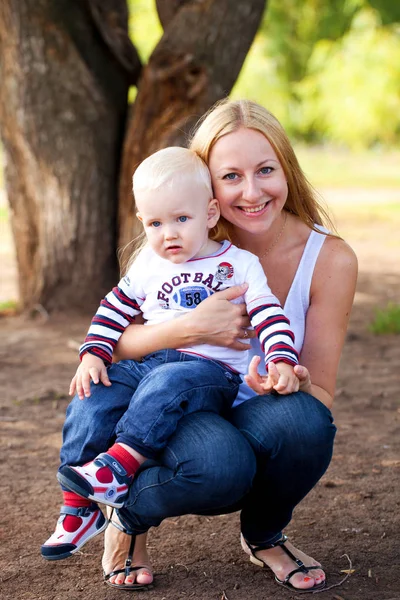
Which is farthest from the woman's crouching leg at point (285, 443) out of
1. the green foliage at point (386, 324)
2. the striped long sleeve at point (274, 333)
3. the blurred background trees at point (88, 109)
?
the green foliage at point (386, 324)

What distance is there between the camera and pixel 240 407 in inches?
102

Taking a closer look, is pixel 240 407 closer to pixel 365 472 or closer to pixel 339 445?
pixel 365 472

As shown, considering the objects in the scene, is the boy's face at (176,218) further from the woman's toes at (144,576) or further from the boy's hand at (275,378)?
the woman's toes at (144,576)

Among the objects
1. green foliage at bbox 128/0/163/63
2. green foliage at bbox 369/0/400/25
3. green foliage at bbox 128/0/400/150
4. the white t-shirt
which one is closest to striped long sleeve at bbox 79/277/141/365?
the white t-shirt

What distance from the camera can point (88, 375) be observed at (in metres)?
2.56

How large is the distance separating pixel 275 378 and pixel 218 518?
1.01m

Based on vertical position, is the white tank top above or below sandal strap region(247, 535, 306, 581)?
above

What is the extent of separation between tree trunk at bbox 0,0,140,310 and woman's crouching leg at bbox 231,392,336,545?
3651 mm

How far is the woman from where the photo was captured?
238cm

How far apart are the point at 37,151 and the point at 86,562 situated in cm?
362

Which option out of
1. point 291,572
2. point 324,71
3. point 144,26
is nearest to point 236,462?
point 291,572

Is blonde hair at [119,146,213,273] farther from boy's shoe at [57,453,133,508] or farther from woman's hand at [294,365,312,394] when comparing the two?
boy's shoe at [57,453,133,508]

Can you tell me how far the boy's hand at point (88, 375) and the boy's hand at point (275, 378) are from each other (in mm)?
440

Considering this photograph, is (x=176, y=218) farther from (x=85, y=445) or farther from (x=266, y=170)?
(x=85, y=445)
